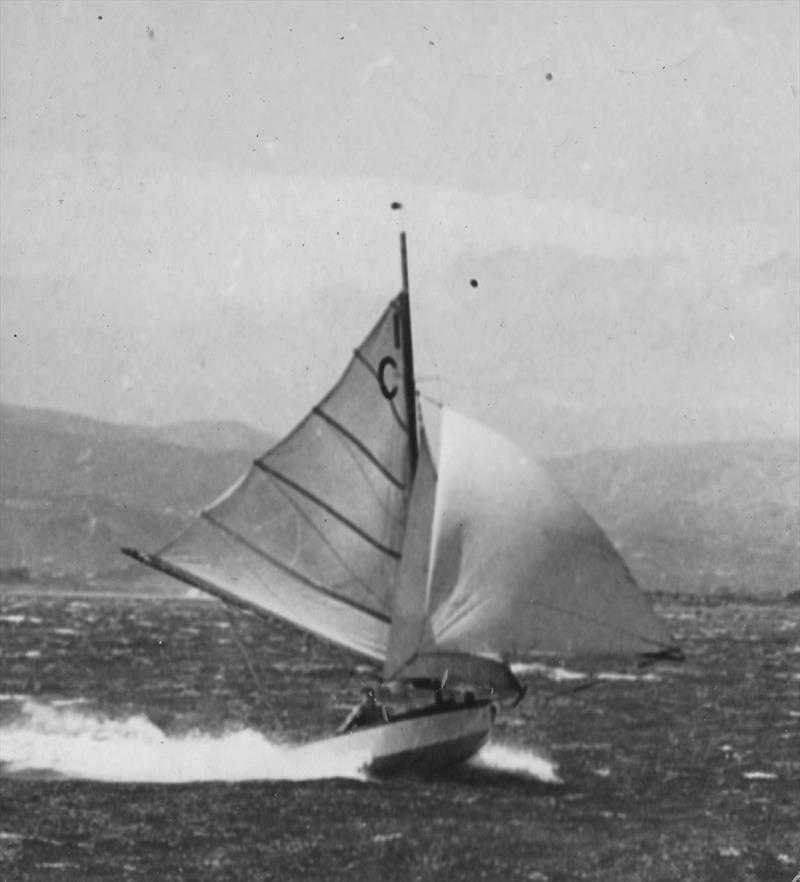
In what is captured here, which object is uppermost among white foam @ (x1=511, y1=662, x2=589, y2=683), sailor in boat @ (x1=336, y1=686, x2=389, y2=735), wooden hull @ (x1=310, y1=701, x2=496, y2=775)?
sailor in boat @ (x1=336, y1=686, x2=389, y2=735)

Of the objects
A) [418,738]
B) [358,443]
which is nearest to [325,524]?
[358,443]

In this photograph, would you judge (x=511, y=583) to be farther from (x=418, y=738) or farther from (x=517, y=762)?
(x=517, y=762)

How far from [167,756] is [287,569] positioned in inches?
339

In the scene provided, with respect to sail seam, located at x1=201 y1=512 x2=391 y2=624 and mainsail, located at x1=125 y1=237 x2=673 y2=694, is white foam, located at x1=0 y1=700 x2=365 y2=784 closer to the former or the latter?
sail seam, located at x1=201 y1=512 x2=391 y2=624

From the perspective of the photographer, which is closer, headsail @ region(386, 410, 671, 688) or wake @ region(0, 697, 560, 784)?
headsail @ region(386, 410, 671, 688)

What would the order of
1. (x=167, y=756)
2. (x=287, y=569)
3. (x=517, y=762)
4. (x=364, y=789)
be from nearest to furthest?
(x=364, y=789) → (x=287, y=569) → (x=517, y=762) → (x=167, y=756)

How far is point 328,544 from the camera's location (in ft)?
97.6

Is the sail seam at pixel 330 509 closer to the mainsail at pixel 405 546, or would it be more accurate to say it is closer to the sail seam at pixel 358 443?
the mainsail at pixel 405 546

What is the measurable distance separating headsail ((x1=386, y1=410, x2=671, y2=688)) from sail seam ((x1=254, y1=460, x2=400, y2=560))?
6.10ft

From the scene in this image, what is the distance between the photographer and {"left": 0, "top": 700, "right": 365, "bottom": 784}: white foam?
30.9m

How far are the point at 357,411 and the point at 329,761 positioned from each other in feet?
22.9

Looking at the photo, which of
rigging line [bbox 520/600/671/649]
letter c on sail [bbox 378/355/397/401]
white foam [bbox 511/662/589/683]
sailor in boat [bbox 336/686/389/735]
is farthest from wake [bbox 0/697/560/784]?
white foam [bbox 511/662/589/683]

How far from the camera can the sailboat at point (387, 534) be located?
27288mm

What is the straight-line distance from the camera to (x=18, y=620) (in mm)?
116562
